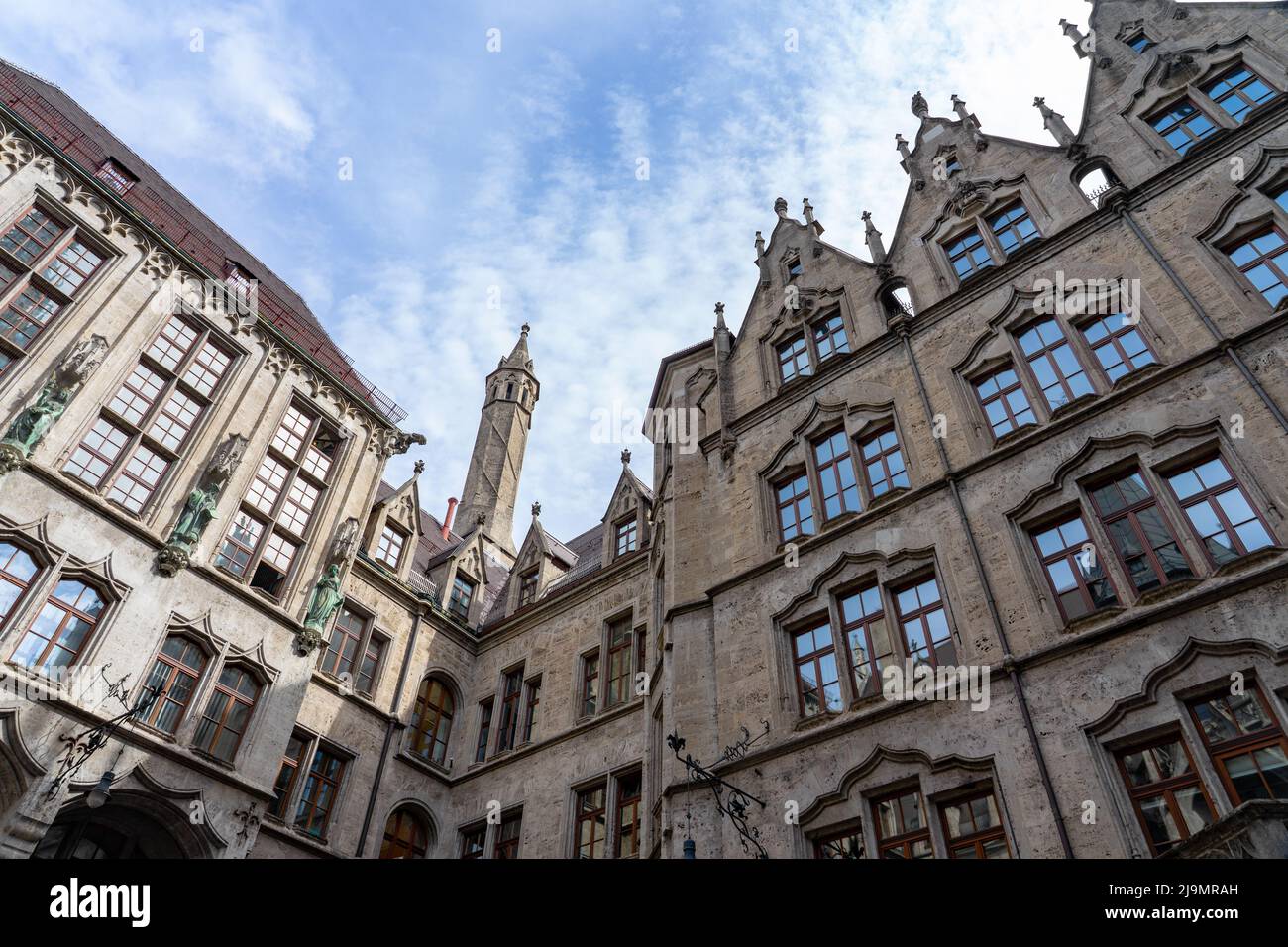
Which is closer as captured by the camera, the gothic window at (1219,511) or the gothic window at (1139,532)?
the gothic window at (1219,511)

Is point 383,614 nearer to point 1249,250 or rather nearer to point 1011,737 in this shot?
point 1011,737

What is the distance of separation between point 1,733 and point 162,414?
7880 millimetres

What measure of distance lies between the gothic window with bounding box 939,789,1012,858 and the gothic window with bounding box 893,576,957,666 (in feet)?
6.74

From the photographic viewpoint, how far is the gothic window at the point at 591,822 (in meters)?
19.0

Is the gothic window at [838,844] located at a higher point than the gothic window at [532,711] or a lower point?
lower

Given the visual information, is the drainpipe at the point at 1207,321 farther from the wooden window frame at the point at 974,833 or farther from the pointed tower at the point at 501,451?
the pointed tower at the point at 501,451

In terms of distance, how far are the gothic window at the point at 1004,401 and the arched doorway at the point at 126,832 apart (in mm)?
16518

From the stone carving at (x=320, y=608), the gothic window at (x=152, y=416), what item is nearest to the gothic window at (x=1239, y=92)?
the stone carving at (x=320, y=608)

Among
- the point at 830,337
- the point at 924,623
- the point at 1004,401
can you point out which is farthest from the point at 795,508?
the point at 830,337

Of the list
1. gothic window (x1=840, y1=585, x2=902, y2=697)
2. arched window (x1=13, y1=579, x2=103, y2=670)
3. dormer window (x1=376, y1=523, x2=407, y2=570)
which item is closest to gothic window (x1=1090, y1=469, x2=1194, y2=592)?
gothic window (x1=840, y1=585, x2=902, y2=697)

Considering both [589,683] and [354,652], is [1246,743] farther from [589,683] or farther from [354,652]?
[354,652]

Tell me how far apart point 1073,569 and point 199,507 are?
17.3 m
